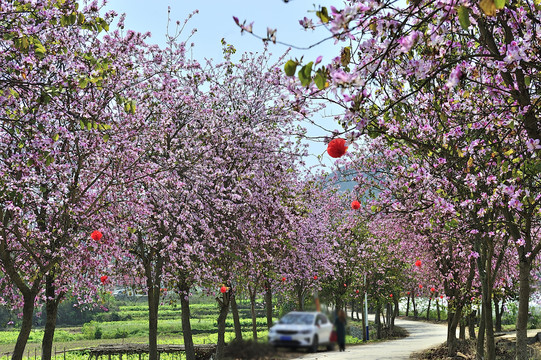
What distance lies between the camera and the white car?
94 centimetres

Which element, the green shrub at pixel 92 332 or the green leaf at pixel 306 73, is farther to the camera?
the green shrub at pixel 92 332

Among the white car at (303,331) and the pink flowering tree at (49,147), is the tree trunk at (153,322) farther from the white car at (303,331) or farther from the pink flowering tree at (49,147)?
the white car at (303,331)

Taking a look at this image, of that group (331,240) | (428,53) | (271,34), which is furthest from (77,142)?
(331,240)

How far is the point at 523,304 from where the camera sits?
1238cm

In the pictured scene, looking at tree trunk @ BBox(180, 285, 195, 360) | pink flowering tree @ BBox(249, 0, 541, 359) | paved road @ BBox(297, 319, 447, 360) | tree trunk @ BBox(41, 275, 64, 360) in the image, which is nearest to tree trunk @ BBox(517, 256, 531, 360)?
pink flowering tree @ BBox(249, 0, 541, 359)

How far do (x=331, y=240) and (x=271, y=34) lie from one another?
33.3 meters

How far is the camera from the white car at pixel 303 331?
0.94 m

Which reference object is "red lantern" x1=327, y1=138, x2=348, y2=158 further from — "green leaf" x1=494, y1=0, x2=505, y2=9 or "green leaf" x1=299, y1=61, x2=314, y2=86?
"green leaf" x1=494, y1=0, x2=505, y2=9

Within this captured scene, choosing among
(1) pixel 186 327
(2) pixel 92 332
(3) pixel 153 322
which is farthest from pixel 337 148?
(2) pixel 92 332

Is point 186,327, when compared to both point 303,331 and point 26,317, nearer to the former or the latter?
point 26,317

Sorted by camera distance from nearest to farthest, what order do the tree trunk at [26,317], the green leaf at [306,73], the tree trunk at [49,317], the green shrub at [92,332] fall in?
1. the green leaf at [306,73]
2. the tree trunk at [26,317]
3. the tree trunk at [49,317]
4. the green shrub at [92,332]

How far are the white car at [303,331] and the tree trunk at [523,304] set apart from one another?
42.7 ft

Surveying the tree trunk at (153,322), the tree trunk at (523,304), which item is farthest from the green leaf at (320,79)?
the tree trunk at (153,322)

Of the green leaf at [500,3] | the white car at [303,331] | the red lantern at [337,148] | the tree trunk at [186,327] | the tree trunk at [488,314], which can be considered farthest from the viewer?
the tree trunk at [186,327]
